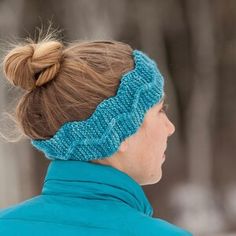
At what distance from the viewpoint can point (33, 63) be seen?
4.02ft

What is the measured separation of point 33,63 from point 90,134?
17 centimetres

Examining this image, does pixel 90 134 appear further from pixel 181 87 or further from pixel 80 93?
pixel 181 87

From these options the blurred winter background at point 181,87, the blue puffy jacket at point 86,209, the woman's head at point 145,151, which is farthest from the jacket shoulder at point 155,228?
the blurred winter background at point 181,87

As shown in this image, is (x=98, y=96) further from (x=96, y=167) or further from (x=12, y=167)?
(x=12, y=167)

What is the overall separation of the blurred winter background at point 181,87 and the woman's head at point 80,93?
3.66 metres

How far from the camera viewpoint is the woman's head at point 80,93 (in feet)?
3.75

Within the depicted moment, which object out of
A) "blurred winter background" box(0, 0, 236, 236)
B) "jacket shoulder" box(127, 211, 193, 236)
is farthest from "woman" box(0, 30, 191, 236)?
"blurred winter background" box(0, 0, 236, 236)

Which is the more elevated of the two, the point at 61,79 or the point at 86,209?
the point at 61,79

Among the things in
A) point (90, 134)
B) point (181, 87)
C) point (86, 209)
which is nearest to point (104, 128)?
point (90, 134)

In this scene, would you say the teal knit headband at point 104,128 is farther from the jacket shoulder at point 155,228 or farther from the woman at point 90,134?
the jacket shoulder at point 155,228

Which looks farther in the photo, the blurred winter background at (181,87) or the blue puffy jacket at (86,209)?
the blurred winter background at (181,87)

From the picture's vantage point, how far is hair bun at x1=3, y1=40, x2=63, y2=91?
1183 mm

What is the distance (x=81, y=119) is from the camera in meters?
1.15

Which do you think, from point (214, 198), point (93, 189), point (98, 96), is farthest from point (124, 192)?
point (214, 198)
